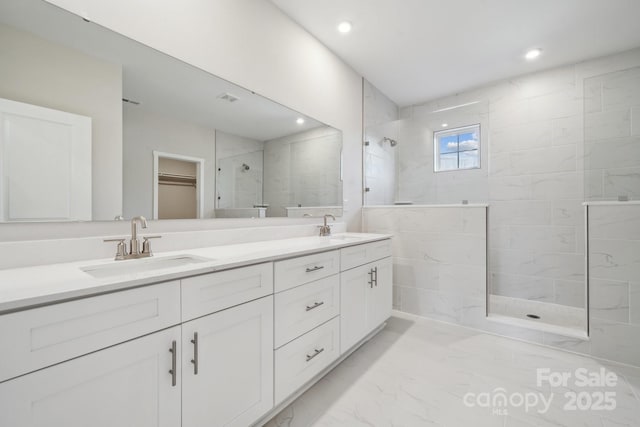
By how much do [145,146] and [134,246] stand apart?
20.3 inches

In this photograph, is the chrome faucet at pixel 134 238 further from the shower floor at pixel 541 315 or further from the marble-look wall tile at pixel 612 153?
the marble-look wall tile at pixel 612 153

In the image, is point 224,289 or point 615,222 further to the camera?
point 615,222

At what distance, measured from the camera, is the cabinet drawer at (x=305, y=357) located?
130 cm

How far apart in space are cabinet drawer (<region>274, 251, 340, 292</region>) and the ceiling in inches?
74.5

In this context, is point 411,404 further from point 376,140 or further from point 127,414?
point 376,140

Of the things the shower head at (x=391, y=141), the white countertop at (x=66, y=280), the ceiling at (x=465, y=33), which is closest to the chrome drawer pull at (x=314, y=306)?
the white countertop at (x=66, y=280)

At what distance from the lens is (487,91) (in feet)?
10.7

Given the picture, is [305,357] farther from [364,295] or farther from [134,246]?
[134,246]

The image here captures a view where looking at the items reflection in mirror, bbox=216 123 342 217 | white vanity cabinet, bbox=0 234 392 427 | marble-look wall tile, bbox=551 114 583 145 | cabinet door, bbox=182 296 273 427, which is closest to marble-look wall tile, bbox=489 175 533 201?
marble-look wall tile, bbox=551 114 583 145

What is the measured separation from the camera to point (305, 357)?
145cm

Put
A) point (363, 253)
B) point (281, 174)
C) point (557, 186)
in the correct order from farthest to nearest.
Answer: point (557, 186) < point (281, 174) < point (363, 253)

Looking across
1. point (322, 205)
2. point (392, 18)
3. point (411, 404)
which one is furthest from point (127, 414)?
point (392, 18)

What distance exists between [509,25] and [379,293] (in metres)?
2.48

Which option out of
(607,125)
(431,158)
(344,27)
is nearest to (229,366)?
(344,27)
